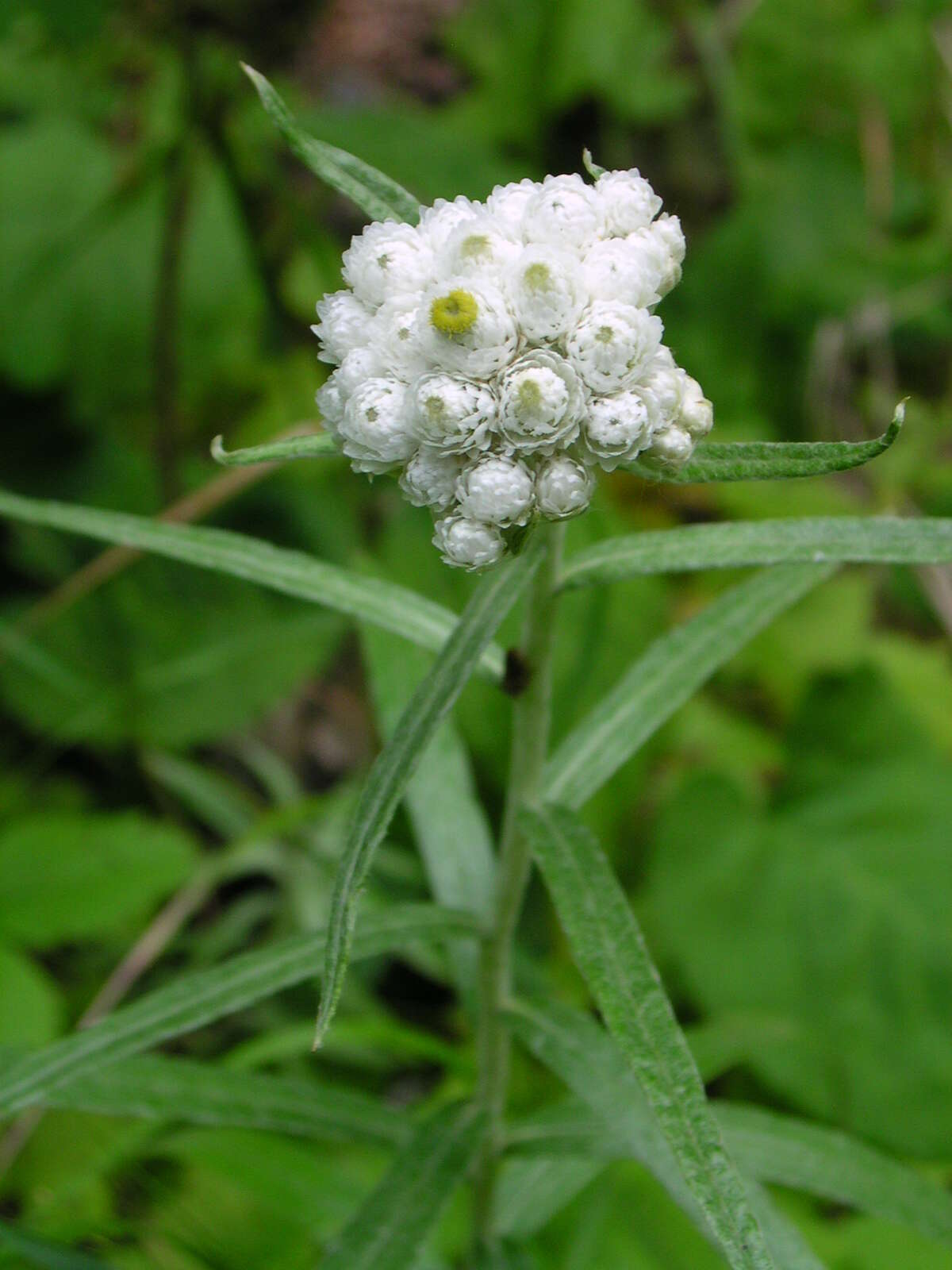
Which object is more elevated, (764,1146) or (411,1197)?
(764,1146)

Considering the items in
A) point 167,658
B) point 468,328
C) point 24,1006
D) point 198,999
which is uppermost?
point 167,658

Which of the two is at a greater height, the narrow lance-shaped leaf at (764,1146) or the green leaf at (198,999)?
the narrow lance-shaped leaf at (764,1146)

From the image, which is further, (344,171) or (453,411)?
(344,171)

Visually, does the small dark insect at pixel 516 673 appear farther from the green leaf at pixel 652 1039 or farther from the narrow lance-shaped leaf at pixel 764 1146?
the narrow lance-shaped leaf at pixel 764 1146

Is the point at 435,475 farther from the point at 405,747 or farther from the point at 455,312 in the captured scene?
the point at 405,747

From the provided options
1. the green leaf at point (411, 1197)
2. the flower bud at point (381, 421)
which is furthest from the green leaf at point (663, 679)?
the flower bud at point (381, 421)

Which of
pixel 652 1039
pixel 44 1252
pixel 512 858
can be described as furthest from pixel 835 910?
pixel 44 1252
